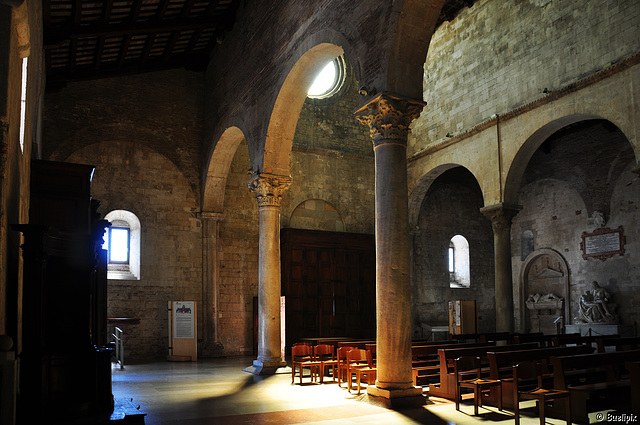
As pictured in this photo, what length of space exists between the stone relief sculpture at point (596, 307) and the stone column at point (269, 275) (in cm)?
958

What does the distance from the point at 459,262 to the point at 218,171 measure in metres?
9.83

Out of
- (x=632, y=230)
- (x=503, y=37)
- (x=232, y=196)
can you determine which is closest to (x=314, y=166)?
(x=232, y=196)

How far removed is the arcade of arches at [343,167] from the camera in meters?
12.8

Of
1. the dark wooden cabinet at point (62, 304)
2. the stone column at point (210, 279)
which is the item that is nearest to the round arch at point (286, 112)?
the stone column at point (210, 279)

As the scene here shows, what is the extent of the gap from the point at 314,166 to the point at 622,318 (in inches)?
399

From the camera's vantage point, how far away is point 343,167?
63.1 feet

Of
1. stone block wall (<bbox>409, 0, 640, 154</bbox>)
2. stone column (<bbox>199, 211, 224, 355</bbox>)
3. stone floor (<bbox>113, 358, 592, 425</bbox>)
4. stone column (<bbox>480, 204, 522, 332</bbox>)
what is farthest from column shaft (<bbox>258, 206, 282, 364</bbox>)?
stone block wall (<bbox>409, 0, 640, 154</bbox>)

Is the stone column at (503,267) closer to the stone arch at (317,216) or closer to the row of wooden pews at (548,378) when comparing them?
the row of wooden pews at (548,378)

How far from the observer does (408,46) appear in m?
8.80

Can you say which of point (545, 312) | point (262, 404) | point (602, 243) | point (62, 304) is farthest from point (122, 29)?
point (545, 312)

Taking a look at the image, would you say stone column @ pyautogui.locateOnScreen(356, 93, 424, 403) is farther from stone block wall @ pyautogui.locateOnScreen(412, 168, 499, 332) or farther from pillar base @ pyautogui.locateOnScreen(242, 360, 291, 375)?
stone block wall @ pyautogui.locateOnScreen(412, 168, 499, 332)

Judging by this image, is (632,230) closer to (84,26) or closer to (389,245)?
(389,245)

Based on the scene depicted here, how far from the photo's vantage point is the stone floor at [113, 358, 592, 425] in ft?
23.4

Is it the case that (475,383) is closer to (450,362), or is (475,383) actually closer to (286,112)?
(450,362)
